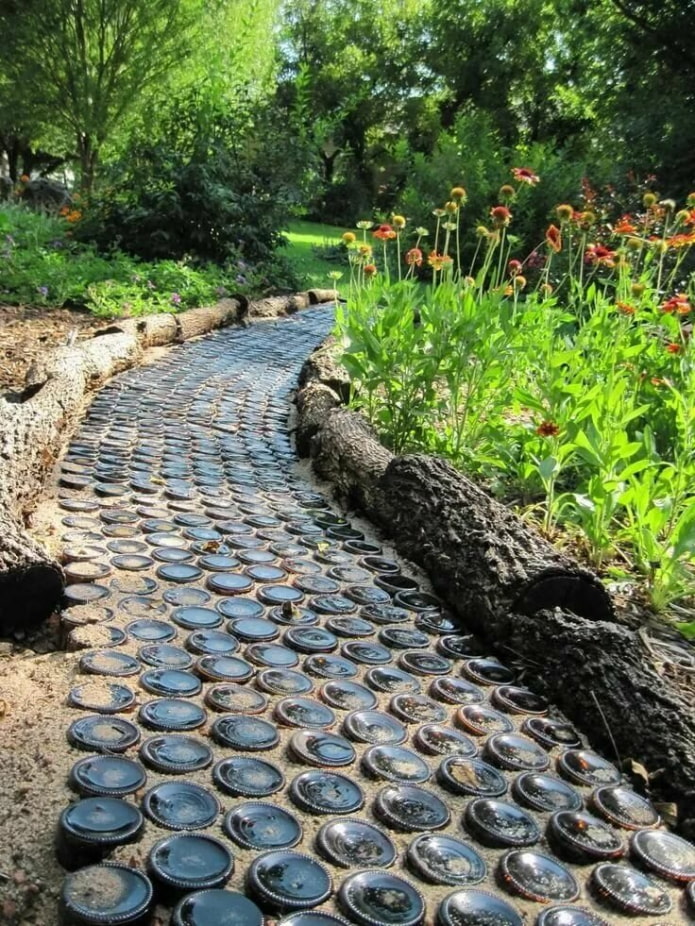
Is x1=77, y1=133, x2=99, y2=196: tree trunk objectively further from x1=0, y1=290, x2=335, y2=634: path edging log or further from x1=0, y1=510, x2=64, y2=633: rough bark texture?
x1=0, y1=510, x2=64, y2=633: rough bark texture

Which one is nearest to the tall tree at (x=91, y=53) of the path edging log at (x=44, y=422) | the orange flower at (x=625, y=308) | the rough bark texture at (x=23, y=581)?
the path edging log at (x=44, y=422)

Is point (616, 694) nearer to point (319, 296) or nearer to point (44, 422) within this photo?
point (44, 422)

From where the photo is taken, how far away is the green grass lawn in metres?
11.9

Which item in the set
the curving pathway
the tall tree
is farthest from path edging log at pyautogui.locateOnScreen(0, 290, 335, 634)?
the tall tree

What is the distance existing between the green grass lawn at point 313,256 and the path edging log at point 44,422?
1583 millimetres

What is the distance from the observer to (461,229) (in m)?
14.8

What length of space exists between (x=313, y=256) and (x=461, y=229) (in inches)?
148

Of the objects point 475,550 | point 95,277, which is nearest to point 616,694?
point 475,550

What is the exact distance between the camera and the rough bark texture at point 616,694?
67.0 inches

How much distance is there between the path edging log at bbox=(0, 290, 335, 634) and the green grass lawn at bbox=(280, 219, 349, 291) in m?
1.58

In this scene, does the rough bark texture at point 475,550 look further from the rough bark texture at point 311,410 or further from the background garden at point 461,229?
the rough bark texture at point 311,410

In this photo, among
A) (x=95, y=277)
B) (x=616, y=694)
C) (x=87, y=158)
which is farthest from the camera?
(x=87, y=158)

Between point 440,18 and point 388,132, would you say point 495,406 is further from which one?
point 388,132

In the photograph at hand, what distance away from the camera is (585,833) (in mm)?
1517
